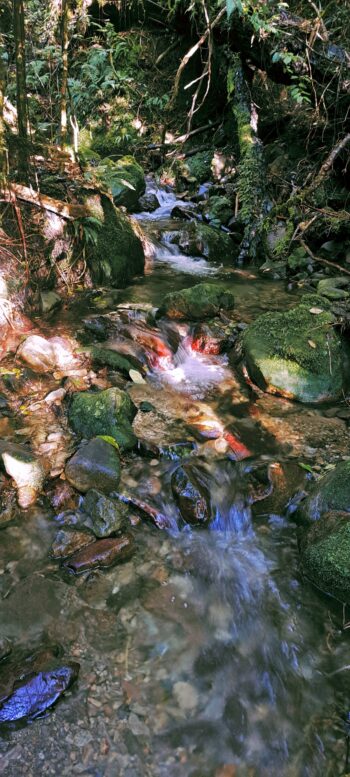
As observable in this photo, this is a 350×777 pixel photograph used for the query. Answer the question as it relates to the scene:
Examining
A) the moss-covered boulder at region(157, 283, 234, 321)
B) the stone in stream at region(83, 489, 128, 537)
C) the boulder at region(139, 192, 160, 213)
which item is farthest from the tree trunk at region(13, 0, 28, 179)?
the boulder at region(139, 192, 160, 213)

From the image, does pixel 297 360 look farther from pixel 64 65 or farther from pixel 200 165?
pixel 200 165

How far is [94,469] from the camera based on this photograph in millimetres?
3549

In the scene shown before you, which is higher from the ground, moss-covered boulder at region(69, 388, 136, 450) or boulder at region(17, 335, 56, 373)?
boulder at region(17, 335, 56, 373)

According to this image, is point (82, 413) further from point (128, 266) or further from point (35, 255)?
point (128, 266)

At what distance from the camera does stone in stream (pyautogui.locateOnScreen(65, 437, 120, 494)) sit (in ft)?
11.5

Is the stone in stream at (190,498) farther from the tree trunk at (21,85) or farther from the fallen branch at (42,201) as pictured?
the tree trunk at (21,85)

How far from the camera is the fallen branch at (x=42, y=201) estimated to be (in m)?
5.17

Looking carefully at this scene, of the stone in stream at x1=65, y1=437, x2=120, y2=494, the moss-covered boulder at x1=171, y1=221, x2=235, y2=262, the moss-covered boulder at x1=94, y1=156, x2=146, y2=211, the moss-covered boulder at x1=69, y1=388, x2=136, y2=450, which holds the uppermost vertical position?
the moss-covered boulder at x1=94, y1=156, x2=146, y2=211

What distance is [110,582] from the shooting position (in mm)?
2969

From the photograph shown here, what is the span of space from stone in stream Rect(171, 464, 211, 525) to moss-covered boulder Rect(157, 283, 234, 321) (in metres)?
2.93

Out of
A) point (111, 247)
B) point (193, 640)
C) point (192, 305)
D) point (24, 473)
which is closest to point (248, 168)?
point (111, 247)

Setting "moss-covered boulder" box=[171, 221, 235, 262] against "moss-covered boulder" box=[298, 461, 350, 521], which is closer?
"moss-covered boulder" box=[298, 461, 350, 521]

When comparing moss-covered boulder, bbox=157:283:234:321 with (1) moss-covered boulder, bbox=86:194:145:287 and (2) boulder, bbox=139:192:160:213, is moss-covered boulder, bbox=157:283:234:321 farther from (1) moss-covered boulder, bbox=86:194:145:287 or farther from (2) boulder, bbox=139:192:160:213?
(2) boulder, bbox=139:192:160:213

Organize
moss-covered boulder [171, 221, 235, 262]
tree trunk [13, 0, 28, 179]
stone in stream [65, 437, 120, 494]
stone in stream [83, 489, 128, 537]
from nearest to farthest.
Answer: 1. stone in stream [83, 489, 128, 537]
2. stone in stream [65, 437, 120, 494]
3. tree trunk [13, 0, 28, 179]
4. moss-covered boulder [171, 221, 235, 262]
